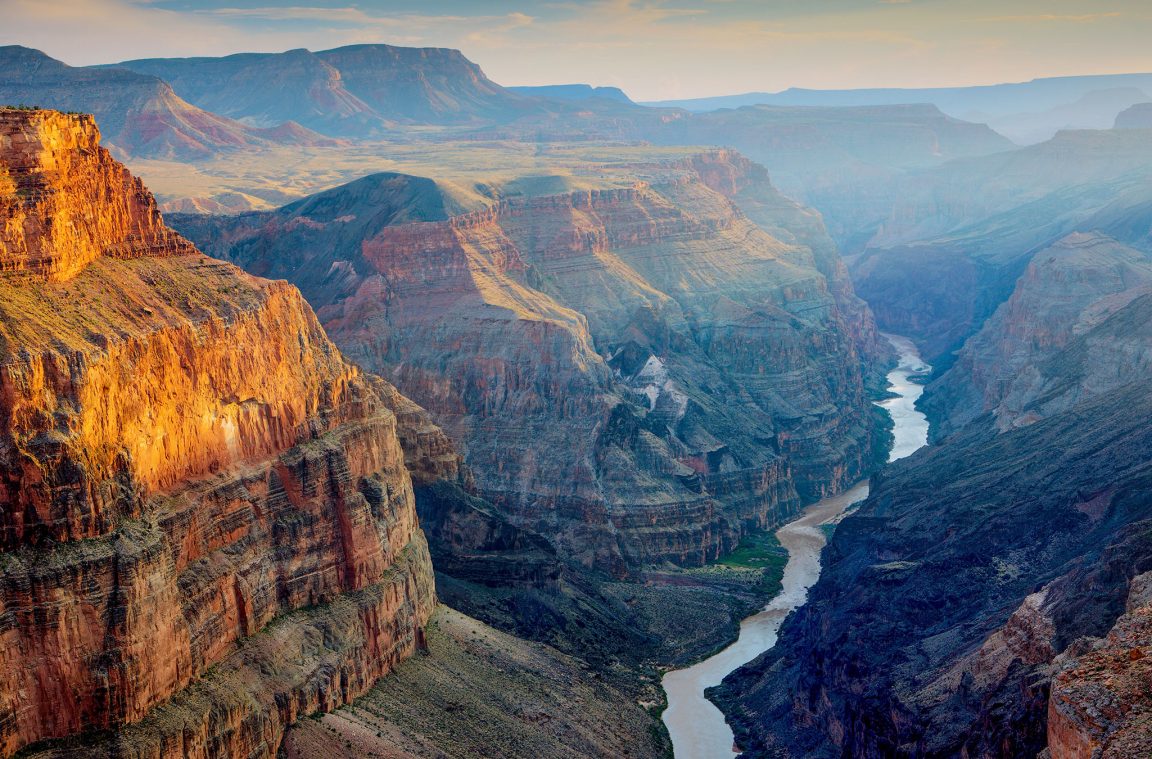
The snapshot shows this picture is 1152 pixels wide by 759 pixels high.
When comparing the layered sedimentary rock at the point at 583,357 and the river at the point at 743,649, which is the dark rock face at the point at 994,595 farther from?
the layered sedimentary rock at the point at 583,357

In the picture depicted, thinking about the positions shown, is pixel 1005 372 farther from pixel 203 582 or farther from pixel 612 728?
pixel 203 582

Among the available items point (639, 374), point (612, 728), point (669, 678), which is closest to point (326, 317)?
point (639, 374)

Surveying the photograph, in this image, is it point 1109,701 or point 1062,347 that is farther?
point 1062,347

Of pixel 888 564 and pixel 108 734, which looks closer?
A: pixel 108 734

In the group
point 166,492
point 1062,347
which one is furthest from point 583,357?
point 166,492

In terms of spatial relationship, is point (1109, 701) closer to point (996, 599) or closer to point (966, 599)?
point (996, 599)
